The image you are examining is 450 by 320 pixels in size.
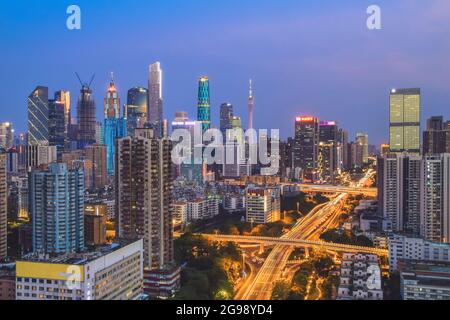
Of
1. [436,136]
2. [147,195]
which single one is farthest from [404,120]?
[147,195]

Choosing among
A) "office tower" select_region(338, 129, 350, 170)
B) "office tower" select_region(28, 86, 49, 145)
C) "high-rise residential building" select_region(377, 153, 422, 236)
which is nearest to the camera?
"high-rise residential building" select_region(377, 153, 422, 236)

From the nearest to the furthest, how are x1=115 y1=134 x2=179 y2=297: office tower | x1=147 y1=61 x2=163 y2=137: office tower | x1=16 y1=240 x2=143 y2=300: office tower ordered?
x1=16 y1=240 x2=143 y2=300: office tower
x1=115 y1=134 x2=179 y2=297: office tower
x1=147 y1=61 x2=163 y2=137: office tower

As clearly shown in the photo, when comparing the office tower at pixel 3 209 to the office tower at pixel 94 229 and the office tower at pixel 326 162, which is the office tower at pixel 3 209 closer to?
the office tower at pixel 94 229

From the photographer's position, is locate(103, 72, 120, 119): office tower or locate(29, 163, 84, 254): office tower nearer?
locate(29, 163, 84, 254): office tower

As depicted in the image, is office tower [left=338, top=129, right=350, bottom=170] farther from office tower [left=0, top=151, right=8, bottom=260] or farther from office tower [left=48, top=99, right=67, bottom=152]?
office tower [left=0, top=151, right=8, bottom=260]

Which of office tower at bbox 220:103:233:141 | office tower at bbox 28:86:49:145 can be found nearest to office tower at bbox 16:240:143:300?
office tower at bbox 28:86:49:145
